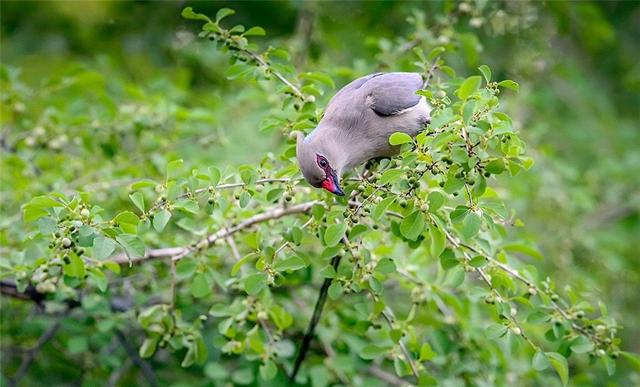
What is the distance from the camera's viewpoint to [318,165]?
2580 millimetres

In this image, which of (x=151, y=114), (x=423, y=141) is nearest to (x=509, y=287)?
(x=423, y=141)

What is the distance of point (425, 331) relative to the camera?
3.72 m

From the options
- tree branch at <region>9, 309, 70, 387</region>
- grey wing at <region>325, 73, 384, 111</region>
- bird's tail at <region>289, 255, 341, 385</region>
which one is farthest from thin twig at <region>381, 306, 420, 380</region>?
tree branch at <region>9, 309, 70, 387</region>

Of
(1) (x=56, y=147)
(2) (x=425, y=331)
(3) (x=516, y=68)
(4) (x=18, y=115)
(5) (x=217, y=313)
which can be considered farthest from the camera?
(3) (x=516, y=68)

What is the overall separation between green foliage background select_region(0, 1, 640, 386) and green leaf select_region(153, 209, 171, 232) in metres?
0.06

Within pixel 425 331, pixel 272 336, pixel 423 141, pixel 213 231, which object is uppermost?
pixel 423 141

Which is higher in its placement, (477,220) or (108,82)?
(477,220)

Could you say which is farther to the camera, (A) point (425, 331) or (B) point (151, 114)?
(B) point (151, 114)

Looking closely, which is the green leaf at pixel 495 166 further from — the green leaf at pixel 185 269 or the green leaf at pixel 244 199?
the green leaf at pixel 185 269

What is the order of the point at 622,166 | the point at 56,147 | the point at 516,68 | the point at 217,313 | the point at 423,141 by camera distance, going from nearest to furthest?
1. the point at 423,141
2. the point at 217,313
3. the point at 56,147
4. the point at 516,68
5. the point at 622,166

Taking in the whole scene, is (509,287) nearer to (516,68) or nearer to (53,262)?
(53,262)

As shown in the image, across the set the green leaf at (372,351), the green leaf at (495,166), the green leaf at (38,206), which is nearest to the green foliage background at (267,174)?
the green leaf at (372,351)

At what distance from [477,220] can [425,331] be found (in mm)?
1388

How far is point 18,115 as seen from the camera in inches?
171
